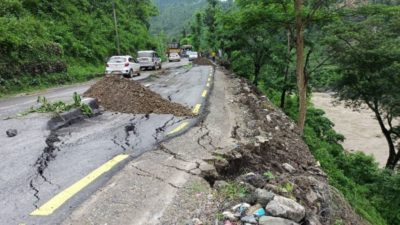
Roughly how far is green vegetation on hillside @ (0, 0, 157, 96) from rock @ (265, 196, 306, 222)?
54.2 feet

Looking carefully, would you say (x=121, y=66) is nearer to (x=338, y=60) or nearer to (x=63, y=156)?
(x=338, y=60)

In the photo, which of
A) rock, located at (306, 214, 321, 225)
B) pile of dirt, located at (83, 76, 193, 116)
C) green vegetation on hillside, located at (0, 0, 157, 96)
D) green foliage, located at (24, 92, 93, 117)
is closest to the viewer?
rock, located at (306, 214, 321, 225)

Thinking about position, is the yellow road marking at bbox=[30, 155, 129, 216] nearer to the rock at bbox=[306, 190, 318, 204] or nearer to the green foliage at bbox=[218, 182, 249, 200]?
the green foliage at bbox=[218, 182, 249, 200]

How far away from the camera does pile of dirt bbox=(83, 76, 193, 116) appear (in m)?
10.3

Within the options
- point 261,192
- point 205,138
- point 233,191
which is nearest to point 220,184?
point 233,191

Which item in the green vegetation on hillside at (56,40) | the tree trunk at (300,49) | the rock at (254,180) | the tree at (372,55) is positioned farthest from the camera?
the green vegetation on hillside at (56,40)

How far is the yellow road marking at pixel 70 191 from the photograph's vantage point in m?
4.09

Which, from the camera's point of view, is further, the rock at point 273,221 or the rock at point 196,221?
the rock at point 196,221

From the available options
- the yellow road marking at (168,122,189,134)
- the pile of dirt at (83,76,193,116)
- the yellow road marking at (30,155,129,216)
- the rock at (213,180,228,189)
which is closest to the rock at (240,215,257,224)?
the rock at (213,180,228,189)

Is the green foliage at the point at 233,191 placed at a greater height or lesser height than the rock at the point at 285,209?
lesser

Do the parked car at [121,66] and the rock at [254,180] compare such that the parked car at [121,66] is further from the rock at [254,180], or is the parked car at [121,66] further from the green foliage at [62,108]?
the rock at [254,180]

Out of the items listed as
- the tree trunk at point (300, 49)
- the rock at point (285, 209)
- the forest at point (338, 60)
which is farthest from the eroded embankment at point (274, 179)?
the tree trunk at point (300, 49)

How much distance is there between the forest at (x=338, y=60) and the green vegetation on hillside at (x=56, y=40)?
34.5 feet

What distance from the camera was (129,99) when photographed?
11.0 meters
